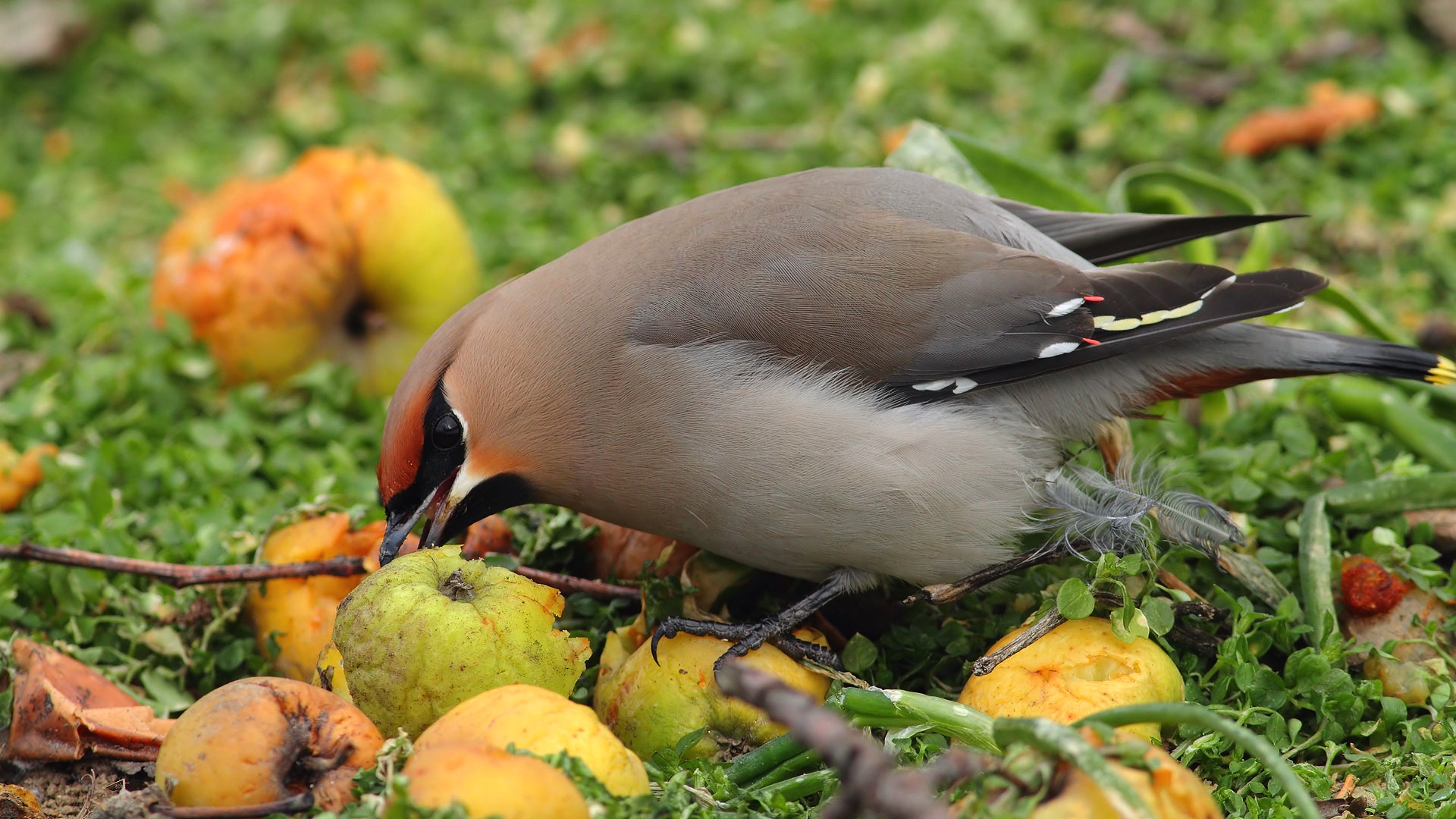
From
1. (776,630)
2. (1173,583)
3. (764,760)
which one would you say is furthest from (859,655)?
(1173,583)

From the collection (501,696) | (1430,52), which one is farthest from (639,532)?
(1430,52)

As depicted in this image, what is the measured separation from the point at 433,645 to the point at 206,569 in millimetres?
882

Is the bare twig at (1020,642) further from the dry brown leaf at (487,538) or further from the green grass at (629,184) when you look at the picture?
the dry brown leaf at (487,538)

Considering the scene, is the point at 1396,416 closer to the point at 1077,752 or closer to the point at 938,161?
the point at 938,161

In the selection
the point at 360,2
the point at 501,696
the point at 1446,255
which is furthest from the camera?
the point at 360,2

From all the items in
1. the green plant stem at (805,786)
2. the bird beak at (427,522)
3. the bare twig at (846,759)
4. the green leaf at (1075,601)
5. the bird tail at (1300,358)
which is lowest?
the green plant stem at (805,786)

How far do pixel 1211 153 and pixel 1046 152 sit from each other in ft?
2.28

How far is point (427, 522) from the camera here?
11.6ft

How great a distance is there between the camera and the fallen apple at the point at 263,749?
2.72 m

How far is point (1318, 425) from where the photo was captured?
14.6 ft

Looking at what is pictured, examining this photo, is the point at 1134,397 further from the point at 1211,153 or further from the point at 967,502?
the point at 1211,153

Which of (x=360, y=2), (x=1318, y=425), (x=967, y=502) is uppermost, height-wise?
(x=360, y=2)

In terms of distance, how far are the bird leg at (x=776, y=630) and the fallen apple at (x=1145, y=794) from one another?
3.20ft

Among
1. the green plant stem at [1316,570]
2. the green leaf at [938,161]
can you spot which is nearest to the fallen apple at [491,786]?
the green plant stem at [1316,570]
